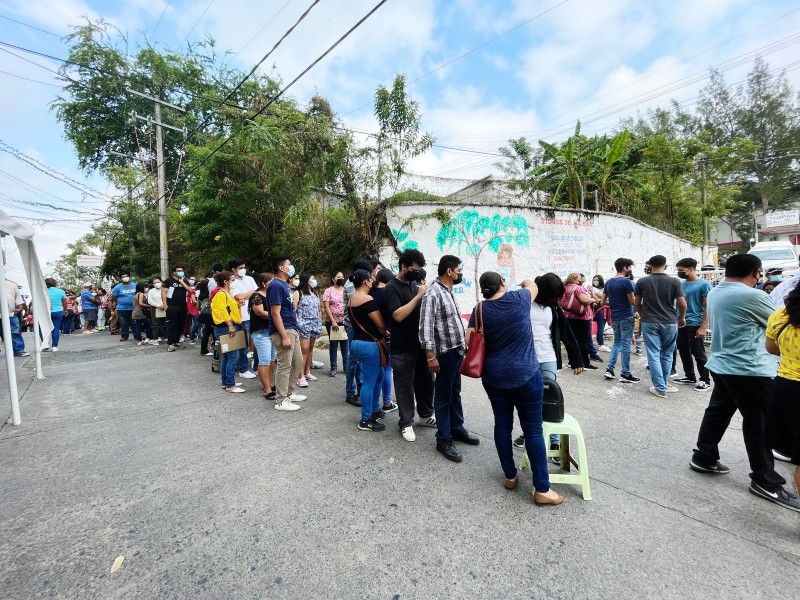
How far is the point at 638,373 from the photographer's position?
21.5 ft

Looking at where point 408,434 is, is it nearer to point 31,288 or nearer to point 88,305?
point 31,288

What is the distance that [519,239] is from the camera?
1039 cm

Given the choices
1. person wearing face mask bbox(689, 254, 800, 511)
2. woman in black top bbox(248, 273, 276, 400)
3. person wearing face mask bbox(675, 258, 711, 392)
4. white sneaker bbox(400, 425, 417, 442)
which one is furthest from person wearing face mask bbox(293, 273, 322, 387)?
person wearing face mask bbox(675, 258, 711, 392)

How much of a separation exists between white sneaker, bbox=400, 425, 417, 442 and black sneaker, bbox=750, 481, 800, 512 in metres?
2.67

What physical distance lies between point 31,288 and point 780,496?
28.6 feet

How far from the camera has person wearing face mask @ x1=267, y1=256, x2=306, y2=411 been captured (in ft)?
15.6

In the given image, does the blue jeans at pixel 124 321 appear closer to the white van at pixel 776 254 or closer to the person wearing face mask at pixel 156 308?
the person wearing face mask at pixel 156 308

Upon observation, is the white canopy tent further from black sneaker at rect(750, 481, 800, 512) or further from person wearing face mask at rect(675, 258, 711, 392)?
person wearing face mask at rect(675, 258, 711, 392)

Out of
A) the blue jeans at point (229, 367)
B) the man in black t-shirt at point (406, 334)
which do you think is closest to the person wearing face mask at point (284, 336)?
the blue jeans at point (229, 367)

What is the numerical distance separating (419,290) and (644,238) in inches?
479

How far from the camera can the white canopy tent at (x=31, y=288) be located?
4348 millimetres

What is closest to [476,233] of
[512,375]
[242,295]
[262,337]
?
[242,295]

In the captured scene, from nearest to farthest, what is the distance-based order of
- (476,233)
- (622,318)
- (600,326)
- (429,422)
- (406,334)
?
1. (406,334)
2. (429,422)
3. (622,318)
4. (600,326)
5. (476,233)

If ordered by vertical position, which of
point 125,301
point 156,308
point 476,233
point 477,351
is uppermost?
point 476,233
